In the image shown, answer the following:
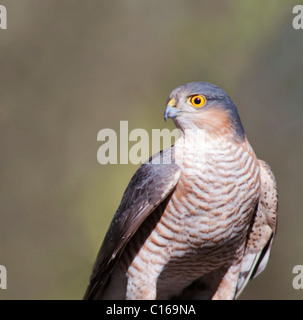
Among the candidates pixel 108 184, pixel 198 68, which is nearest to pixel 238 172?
pixel 108 184

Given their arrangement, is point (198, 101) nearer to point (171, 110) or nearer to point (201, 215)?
point (171, 110)

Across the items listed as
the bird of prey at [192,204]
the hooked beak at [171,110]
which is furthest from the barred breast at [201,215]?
the hooked beak at [171,110]

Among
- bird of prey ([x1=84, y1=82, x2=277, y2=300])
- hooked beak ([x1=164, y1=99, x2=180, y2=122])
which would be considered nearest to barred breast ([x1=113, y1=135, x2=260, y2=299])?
bird of prey ([x1=84, y1=82, x2=277, y2=300])

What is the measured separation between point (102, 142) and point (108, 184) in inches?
21.2

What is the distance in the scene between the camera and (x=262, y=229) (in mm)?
3324

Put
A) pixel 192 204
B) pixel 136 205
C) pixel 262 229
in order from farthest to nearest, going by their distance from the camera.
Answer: pixel 262 229 → pixel 136 205 → pixel 192 204

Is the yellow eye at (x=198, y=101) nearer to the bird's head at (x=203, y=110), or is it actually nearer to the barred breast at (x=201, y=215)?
the bird's head at (x=203, y=110)

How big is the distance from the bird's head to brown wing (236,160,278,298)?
390 millimetres

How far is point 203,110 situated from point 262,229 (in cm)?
88

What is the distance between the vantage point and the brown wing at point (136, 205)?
2.95 meters

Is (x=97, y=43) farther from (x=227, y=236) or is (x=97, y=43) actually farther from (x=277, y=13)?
(x=227, y=236)

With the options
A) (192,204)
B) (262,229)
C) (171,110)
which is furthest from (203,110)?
(262,229)

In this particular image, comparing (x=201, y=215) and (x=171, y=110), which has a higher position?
(x=171, y=110)

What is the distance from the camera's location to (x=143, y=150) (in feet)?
20.6
